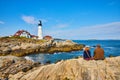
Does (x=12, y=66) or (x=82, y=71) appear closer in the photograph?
(x=82, y=71)

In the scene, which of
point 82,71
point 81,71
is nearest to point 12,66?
point 81,71

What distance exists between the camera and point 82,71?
16656mm

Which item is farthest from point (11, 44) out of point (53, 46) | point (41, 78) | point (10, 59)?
point (41, 78)

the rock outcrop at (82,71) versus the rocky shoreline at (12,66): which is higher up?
the rock outcrop at (82,71)

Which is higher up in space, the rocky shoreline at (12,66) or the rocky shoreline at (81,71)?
the rocky shoreline at (81,71)

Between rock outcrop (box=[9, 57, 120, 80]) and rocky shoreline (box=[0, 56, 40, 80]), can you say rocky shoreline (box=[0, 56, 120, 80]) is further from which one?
rocky shoreline (box=[0, 56, 40, 80])

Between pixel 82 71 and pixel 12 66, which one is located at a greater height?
pixel 82 71

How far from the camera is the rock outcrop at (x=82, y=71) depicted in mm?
16078

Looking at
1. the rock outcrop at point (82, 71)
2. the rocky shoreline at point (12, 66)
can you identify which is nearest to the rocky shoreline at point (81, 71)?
the rock outcrop at point (82, 71)

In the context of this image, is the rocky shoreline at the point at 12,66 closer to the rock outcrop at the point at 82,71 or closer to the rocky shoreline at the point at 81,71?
the rocky shoreline at the point at 81,71

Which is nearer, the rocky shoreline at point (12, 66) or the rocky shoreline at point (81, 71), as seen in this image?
the rocky shoreline at point (81, 71)

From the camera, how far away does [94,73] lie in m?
16.2

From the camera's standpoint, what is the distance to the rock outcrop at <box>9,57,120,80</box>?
1608cm

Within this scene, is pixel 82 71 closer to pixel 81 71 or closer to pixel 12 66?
pixel 81 71
